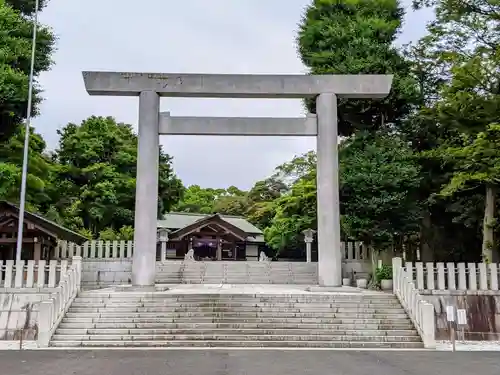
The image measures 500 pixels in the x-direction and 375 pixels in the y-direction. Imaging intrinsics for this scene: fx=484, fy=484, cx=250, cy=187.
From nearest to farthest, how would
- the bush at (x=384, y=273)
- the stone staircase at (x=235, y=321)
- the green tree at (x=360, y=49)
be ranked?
the stone staircase at (x=235, y=321) → the bush at (x=384, y=273) → the green tree at (x=360, y=49)

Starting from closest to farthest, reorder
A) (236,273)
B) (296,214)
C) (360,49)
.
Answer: (360,49) → (236,273) → (296,214)

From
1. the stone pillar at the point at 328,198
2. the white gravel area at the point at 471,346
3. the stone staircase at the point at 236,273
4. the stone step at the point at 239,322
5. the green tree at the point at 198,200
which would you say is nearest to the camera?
the white gravel area at the point at 471,346

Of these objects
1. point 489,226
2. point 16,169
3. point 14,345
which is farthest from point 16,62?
point 489,226

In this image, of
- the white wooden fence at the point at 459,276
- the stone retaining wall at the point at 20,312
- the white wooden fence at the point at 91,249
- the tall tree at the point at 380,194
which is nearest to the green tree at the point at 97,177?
the white wooden fence at the point at 91,249

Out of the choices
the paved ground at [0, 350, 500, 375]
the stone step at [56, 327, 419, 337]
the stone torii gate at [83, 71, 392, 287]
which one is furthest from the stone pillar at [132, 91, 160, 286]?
the paved ground at [0, 350, 500, 375]

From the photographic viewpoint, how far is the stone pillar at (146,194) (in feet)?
45.0

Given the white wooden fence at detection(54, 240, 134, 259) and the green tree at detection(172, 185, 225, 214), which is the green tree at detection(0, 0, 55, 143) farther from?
the green tree at detection(172, 185, 225, 214)

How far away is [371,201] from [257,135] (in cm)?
490

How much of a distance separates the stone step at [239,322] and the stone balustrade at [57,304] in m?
0.39

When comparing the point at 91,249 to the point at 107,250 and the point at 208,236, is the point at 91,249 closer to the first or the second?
the point at 107,250

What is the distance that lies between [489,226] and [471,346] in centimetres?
535

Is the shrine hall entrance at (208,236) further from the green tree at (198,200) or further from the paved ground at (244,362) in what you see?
the paved ground at (244,362)

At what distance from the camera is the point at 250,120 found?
1456 centimetres

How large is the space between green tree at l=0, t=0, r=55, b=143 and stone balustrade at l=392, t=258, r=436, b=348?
11.9m
